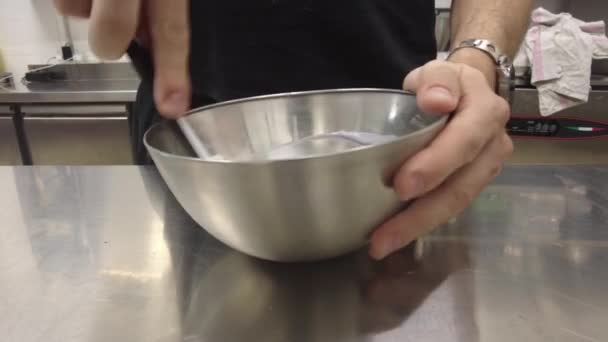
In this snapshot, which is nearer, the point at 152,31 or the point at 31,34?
the point at 152,31

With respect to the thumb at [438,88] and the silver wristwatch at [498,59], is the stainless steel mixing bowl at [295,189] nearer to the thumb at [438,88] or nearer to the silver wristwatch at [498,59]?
the thumb at [438,88]

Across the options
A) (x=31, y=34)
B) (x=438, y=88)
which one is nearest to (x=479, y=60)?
(x=438, y=88)

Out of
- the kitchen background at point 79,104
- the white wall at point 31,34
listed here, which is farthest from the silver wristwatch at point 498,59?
the white wall at point 31,34

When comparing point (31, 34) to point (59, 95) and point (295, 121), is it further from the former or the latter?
point (295, 121)

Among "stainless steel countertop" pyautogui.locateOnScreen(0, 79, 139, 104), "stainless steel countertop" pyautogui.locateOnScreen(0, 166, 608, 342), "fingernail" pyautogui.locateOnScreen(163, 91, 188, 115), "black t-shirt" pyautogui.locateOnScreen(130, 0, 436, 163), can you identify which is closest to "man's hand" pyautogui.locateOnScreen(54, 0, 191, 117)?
"fingernail" pyautogui.locateOnScreen(163, 91, 188, 115)

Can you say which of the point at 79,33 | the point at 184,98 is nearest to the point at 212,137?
the point at 184,98

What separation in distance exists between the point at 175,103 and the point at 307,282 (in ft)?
0.46

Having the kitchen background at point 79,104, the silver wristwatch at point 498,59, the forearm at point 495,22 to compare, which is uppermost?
the forearm at point 495,22

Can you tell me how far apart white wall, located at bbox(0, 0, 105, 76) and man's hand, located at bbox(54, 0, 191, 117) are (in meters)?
1.53

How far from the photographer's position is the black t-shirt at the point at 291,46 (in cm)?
53

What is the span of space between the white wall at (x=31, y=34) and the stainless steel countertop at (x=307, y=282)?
1.42 metres

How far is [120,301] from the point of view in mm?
294

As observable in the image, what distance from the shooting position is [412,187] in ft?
0.85

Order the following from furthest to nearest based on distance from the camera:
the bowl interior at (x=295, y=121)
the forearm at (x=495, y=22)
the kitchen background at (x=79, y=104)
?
the kitchen background at (x=79, y=104)
the forearm at (x=495, y=22)
the bowl interior at (x=295, y=121)
